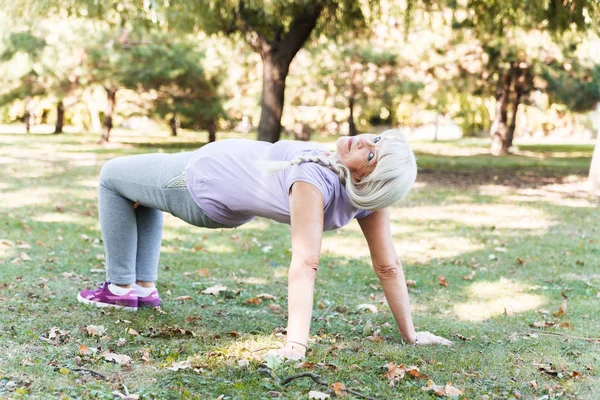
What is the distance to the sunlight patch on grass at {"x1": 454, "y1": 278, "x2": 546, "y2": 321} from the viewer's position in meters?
5.02

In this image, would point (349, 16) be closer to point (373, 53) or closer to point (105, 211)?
point (373, 53)

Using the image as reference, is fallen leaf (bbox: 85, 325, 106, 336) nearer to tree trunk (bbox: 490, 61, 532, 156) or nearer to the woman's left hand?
the woman's left hand

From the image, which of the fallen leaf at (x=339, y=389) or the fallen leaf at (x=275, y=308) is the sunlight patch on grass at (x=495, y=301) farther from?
the fallen leaf at (x=339, y=389)

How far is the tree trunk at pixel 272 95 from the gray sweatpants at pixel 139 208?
35.4 ft

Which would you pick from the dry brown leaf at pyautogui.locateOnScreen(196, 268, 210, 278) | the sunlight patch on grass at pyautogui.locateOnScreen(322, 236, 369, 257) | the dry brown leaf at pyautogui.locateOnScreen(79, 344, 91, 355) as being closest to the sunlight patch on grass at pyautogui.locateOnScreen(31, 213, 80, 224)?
the dry brown leaf at pyautogui.locateOnScreen(196, 268, 210, 278)

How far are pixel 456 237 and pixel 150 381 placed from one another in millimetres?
5859

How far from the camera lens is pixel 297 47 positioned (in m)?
14.6

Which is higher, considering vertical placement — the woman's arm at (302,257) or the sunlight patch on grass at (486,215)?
the woman's arm at (302,257)

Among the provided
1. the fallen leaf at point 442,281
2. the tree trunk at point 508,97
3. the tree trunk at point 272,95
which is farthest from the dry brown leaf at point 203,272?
the tree trunk at point 508,97


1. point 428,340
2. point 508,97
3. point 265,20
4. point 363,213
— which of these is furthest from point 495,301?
point 508,97

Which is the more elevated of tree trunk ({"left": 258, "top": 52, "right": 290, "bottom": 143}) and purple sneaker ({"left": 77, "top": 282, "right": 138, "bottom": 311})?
tree trunk ({"left": 258, "top": 52, "right": 290, "bottom": 143})

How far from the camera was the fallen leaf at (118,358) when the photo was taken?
328 centimetres

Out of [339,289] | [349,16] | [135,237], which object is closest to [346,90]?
[349,16]

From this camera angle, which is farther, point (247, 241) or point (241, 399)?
point (247, 241)
